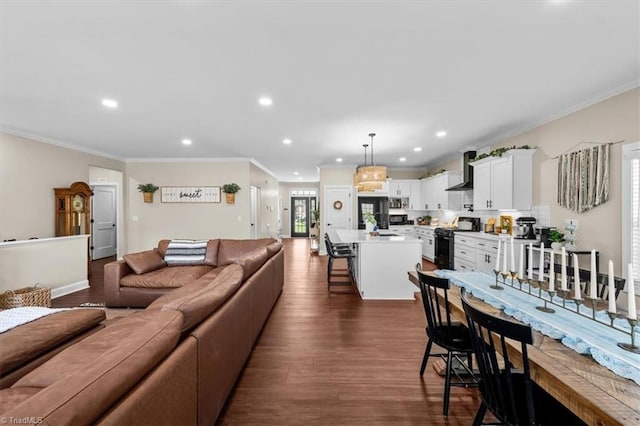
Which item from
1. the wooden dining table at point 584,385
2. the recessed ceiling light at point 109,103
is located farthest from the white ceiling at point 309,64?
the wooden dining table at point 584,385

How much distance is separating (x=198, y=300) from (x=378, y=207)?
663 cm

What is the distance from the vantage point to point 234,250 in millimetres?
4215

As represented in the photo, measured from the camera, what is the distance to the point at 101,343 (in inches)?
50.0

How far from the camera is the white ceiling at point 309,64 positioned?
6.06 ft

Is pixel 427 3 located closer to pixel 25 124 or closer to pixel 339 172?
pixel 25 124

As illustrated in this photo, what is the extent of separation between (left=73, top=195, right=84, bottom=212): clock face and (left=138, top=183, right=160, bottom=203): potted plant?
146 centimetres

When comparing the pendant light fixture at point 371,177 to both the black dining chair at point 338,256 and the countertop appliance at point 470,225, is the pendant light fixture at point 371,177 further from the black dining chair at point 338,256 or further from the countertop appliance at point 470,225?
the countertop appliance at point 470,225

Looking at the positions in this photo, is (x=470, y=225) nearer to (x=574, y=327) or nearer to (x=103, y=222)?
(x=574, y=327)

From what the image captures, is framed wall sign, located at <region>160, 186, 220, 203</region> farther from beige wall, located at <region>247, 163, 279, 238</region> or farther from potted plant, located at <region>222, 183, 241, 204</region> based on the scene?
beige wall, located at <region>247, 163, 279, 238</region>

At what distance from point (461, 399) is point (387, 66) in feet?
9.07

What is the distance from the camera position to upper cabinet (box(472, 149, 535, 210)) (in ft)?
13.9

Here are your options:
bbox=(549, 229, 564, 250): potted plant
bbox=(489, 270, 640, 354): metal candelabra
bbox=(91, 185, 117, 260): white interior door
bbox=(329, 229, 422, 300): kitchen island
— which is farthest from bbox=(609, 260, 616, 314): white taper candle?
bbox=(91, 185, 117, 260): white interior door

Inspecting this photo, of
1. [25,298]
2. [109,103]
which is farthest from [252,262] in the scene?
[25,298]

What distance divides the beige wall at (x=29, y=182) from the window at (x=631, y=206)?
7939 millimetres
